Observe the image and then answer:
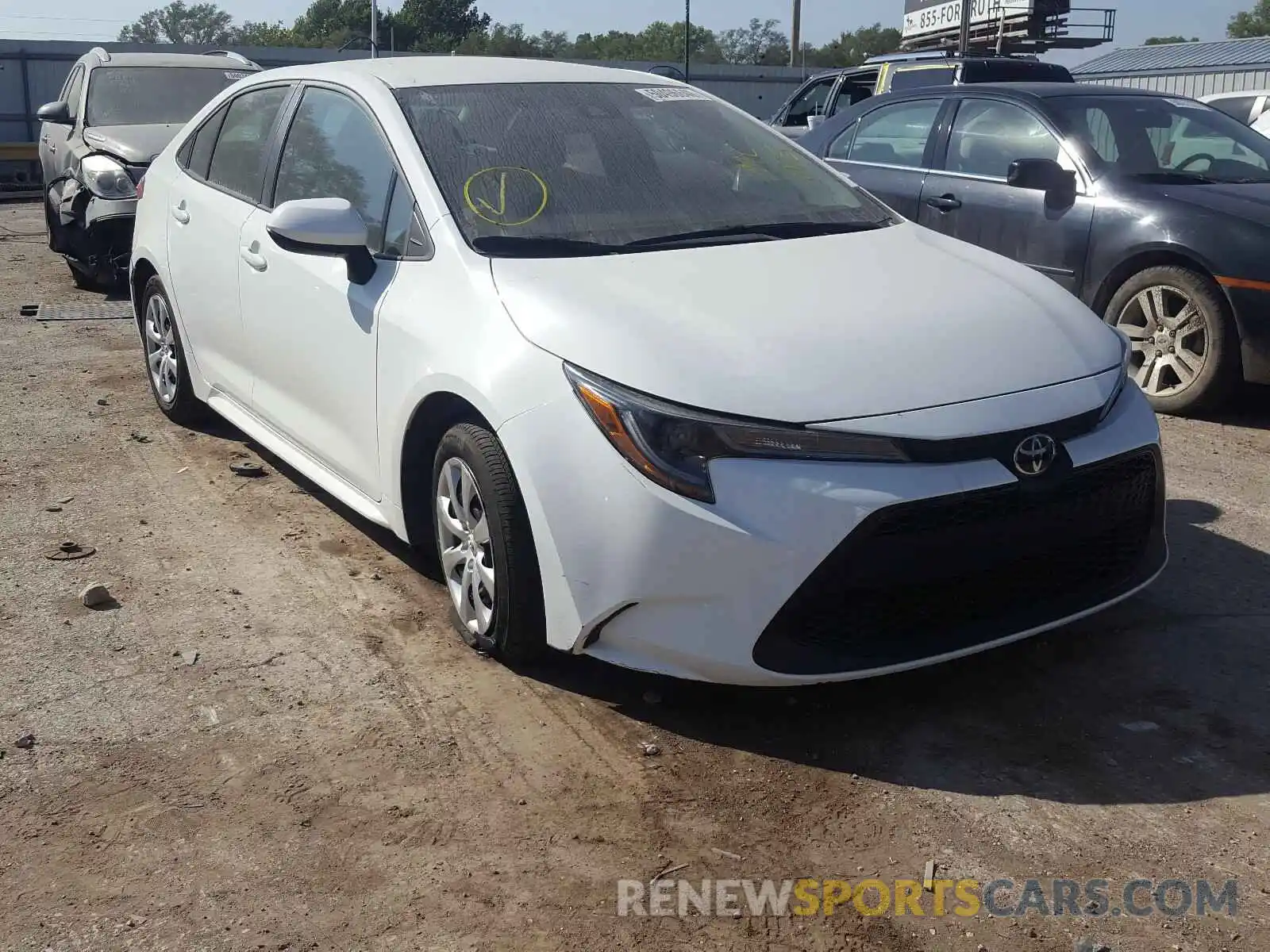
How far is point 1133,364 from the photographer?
6.40 metres

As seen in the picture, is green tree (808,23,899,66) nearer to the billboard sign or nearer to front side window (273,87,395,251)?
the billboard sign

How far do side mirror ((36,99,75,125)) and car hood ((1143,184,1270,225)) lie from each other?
8.45m

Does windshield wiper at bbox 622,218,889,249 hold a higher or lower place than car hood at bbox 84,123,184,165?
lower

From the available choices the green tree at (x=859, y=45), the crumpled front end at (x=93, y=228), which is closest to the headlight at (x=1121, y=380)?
the crumpled front end at (x=93, y=228)

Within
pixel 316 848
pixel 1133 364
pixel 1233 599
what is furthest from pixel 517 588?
pixel 1133 364

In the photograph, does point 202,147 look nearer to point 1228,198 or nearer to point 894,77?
point 1228,198

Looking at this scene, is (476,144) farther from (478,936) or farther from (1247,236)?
(1247,236)

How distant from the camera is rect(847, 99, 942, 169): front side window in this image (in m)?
7.66

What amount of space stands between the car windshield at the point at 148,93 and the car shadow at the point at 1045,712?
865cm

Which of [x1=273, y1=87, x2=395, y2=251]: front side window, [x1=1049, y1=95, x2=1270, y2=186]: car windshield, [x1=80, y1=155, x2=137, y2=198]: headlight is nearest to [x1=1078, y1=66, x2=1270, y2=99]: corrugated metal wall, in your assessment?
[x1=1049, y1=95, x2=1270, y2=186]: car windshield

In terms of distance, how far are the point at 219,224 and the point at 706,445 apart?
2.89 m

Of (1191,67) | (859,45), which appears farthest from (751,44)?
(1191,67)

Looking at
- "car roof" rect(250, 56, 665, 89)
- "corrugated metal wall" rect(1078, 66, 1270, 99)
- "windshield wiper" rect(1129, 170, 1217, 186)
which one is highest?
"corrugated metal wall" rect(1078, 66, 1270, 99)

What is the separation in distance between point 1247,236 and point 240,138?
4417 millimetres
